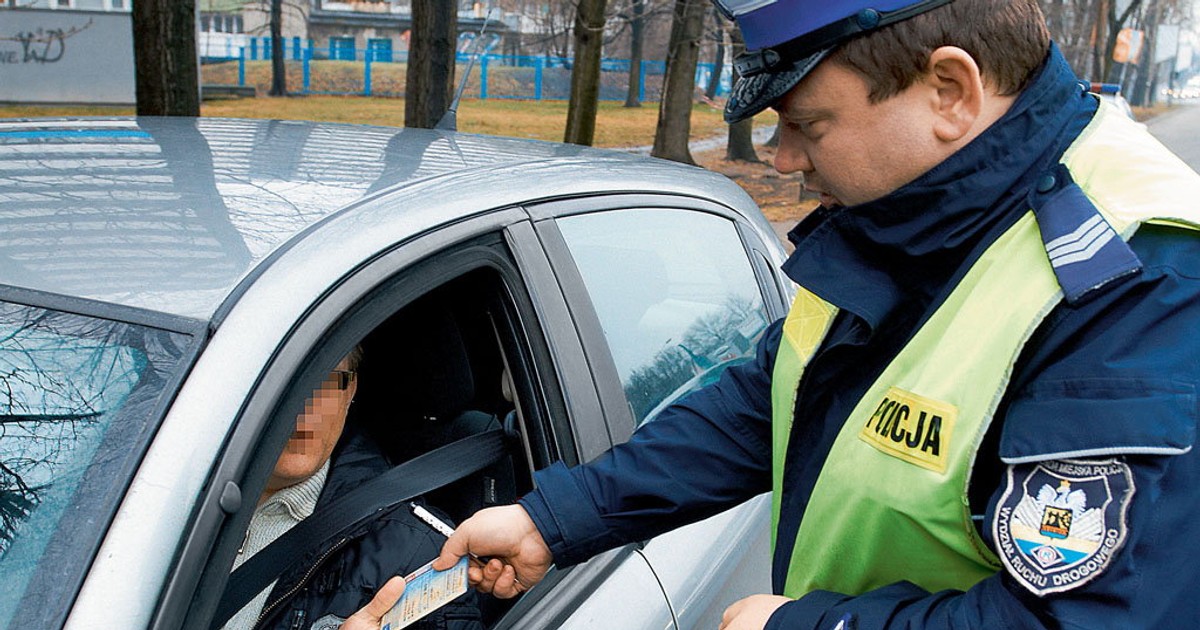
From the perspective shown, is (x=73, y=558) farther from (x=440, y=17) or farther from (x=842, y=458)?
(x=440, y=17)

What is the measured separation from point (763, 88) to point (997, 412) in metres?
0.51

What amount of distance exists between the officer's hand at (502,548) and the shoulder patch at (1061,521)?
756 mm

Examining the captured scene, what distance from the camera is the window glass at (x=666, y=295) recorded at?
6.81ft

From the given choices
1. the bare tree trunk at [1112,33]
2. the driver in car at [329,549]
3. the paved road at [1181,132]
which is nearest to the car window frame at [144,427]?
the driver in car at [329,549]

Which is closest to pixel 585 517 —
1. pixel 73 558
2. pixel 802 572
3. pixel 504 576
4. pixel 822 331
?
pixel 504 576

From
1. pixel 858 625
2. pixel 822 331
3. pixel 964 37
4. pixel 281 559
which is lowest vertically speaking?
pixel 281 559

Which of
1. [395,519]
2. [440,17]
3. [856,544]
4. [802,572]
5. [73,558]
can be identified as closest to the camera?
[73,558]

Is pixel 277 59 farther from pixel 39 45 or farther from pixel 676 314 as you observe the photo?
pixel 676 314

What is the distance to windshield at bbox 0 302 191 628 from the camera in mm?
1164

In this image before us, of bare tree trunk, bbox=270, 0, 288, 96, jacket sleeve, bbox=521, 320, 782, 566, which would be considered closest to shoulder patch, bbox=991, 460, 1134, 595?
jacket sleeve, bbox=521, 320, 782, 566

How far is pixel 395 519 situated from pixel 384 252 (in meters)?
0.52

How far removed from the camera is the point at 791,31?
4.30 ft

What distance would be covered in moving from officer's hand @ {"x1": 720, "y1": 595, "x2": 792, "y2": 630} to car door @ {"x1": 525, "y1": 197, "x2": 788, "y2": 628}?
0.60m

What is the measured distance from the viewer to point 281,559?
1676 mm
